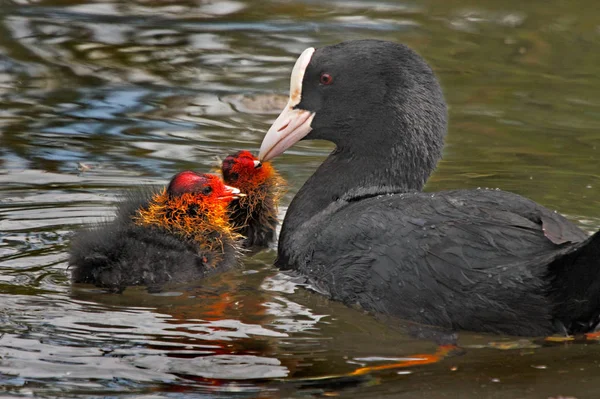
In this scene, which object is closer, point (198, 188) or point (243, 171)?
point (198, 188)

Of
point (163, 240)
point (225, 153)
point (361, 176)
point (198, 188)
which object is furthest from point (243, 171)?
point (225, 153)

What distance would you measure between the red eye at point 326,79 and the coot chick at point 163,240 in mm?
704

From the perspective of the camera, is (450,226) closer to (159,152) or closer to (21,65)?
(159,152)

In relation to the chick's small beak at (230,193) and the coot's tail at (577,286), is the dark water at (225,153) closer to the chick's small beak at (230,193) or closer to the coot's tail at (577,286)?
the coot's tail at (577,286)

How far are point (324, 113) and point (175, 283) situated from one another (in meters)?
1.18

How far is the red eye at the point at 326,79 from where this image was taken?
229 inches

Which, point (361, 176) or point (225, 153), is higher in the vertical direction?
point (361, 176)

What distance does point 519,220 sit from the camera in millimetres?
4793

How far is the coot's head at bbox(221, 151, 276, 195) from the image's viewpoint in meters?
6.06

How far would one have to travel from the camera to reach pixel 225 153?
7477 mm

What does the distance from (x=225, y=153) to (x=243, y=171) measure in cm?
142

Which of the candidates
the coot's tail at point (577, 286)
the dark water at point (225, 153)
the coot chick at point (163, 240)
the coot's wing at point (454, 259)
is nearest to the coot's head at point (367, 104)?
the coot chick at point (163, 240)

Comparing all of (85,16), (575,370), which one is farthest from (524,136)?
(85,16)

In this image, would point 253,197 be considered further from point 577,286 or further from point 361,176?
point 577,286
